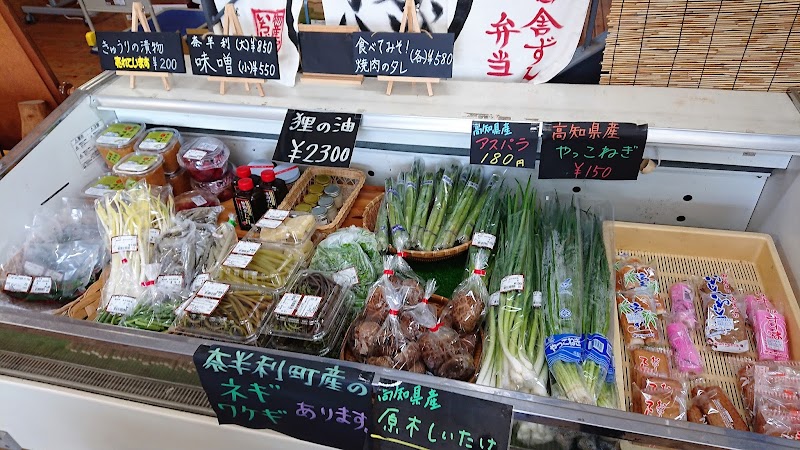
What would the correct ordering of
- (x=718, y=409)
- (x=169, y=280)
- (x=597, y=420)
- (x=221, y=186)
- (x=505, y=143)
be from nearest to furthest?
1. (x=597, y=420)
2. (x=718, y=409)
3. (x=505, y=143)
4. (x=169, y=280)
5. (x=221, y=186)

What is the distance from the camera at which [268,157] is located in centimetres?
A: 229

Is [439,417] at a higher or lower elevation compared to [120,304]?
higher

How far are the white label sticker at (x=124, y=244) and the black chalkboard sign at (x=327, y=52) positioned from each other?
34.7 inches

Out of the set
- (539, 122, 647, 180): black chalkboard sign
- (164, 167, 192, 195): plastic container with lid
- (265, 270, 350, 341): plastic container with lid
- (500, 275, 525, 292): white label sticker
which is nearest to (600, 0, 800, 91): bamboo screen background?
(539, 122, 647, 180): black chalkboard sign

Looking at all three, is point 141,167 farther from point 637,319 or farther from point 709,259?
point 709,259

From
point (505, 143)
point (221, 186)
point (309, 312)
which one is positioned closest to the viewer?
point (309, 312)

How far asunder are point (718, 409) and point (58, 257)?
221 cm

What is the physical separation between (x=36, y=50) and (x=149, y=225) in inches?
51.0

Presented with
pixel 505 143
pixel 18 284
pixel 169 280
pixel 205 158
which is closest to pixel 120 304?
pixel 169 280

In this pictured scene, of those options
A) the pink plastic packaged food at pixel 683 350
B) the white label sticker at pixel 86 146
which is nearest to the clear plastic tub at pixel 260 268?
the white label sticker at pixel 86 146

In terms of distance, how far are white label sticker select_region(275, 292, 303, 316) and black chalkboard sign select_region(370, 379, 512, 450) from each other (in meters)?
0.47

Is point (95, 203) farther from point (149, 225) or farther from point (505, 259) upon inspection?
point (505, 259)

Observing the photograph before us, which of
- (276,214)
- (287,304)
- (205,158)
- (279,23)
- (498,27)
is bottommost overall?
(287,304)

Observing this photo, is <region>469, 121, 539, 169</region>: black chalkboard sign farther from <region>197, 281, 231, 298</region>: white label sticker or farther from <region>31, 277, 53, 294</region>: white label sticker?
<region>31, 277, 53, 294</region>: white label sticker
